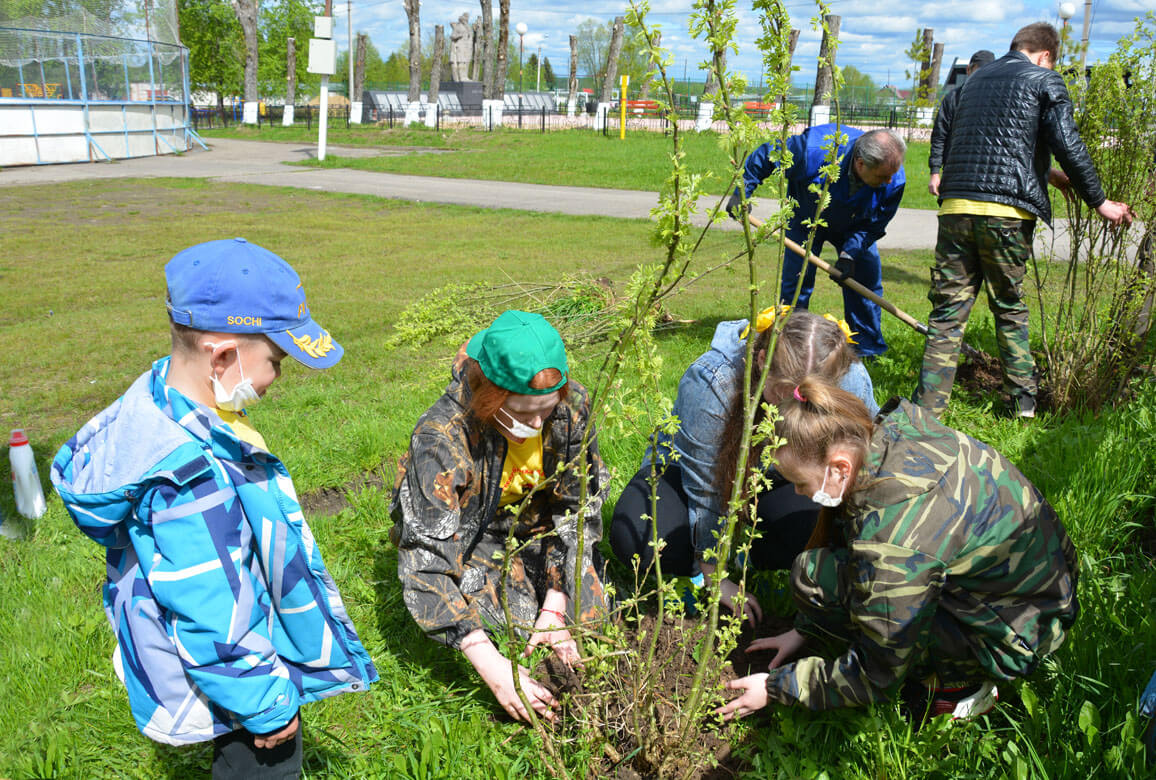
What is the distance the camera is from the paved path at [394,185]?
11.9m

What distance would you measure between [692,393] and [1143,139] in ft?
9.61

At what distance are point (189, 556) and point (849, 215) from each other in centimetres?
465

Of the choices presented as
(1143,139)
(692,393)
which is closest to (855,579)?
(692,393)

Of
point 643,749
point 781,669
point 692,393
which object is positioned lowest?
point 643,749

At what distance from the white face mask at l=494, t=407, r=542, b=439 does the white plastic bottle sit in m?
2.07

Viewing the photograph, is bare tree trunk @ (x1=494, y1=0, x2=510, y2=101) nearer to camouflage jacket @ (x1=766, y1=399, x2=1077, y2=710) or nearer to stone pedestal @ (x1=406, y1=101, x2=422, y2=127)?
stone pedestal @ (x1=406, y1=101, x2=422, y2=127)

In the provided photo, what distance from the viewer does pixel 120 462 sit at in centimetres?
152

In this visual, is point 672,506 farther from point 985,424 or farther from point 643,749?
point 985,424

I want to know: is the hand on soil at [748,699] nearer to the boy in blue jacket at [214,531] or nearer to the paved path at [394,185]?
the boy in blue jacket at [214,531]

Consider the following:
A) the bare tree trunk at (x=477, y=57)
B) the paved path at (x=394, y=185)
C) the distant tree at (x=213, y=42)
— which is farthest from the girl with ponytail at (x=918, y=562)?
the bare tree trunk at (x=477, y=57)

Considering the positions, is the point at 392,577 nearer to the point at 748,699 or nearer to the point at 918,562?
the point at 748,699

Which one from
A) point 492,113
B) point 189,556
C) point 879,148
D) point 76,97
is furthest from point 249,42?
point 189,556

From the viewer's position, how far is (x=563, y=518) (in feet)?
8.57

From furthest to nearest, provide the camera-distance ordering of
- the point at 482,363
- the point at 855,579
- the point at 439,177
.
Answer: the point at 439,177 < the point at 482,363 < the point at 855,579
